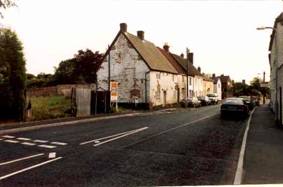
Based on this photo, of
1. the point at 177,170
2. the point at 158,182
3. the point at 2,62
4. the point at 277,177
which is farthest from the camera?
the point at 2,62

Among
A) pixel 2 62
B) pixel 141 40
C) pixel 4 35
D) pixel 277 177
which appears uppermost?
pixel 141 40

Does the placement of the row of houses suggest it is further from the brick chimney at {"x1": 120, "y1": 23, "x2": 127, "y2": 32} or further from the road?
the road

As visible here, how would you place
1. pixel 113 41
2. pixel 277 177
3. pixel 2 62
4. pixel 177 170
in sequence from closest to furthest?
pixel 277 177, pixel 177 170, pixel 2 62, pixel 113 41

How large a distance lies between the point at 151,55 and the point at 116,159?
47731mm

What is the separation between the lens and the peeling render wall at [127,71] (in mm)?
54500

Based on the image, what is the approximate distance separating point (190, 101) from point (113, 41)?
13.0 metres

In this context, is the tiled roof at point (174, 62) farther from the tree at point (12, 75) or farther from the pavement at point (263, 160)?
the pavement at point (263, 160)

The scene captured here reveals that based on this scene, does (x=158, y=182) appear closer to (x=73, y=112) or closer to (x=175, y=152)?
(x=175, y=152)

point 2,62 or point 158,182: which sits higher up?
point 2,62

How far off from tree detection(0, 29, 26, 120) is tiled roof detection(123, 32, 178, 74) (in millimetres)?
27818

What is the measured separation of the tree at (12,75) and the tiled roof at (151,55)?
91.3ft

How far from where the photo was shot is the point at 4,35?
27.3 m

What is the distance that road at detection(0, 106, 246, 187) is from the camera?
9.84m

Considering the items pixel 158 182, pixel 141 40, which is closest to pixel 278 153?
pixel 158 182
